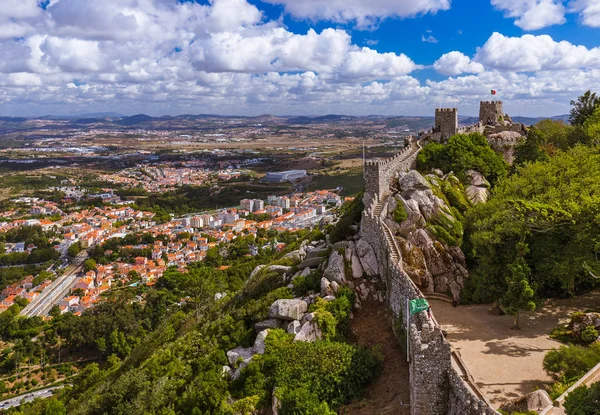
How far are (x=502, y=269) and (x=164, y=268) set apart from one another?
2798 inches

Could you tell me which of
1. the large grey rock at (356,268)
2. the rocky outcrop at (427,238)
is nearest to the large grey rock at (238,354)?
the large grey rock at (356,268)

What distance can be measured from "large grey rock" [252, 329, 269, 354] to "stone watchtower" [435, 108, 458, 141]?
22.2 m

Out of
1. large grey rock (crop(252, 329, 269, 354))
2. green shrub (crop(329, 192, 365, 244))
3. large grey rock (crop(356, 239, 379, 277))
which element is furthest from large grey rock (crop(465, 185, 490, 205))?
large grey rock (crop(252, 329, 269, 354))

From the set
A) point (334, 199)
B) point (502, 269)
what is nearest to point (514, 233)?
point (502, 269)

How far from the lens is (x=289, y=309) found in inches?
766

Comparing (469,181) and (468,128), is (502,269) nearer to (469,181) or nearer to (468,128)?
(469,181)

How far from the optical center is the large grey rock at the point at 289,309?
760 inches

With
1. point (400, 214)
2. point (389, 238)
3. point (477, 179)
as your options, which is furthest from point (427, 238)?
point (477, 179)

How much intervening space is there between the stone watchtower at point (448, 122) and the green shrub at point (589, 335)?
69.6ft

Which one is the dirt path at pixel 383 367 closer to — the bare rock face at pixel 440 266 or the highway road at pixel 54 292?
the bare rock face at pixel 440 266

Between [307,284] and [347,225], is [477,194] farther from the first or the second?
[307,284]

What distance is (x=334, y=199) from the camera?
116 m

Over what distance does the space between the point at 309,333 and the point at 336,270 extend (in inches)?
140

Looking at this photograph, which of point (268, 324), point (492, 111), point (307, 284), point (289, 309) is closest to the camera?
point (289, 309)
